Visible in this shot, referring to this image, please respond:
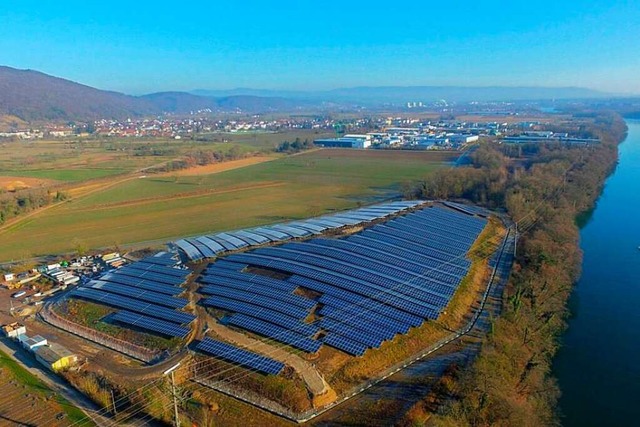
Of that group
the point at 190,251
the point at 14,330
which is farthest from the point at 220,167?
the point at 14,330

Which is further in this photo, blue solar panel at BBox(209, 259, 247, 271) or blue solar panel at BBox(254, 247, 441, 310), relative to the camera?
blue solar panel at BBox(209, 259, 247, 271)

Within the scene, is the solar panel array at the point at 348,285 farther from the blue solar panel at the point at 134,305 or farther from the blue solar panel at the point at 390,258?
the blue solar panel at the point at 134,305

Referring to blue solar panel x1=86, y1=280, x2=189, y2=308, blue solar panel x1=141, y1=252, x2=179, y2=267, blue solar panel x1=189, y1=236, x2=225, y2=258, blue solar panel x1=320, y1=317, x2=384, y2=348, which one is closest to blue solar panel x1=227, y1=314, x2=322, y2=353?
blue solar panel x1=320, y1=317, x2=384, y2=348

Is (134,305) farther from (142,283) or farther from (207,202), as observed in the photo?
(207,202)

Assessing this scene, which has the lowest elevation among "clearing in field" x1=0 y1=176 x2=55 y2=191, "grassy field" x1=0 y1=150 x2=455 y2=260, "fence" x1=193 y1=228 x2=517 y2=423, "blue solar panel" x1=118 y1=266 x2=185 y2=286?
"grassy field" x1=0 y1=150 x2=455 y2=260

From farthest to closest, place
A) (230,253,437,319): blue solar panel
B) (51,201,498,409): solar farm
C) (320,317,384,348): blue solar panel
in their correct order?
1. (230,253,437,319): blue solar panel
2. (320,317,384,348): blue solar panel
3. (51,201,498,409): solar farm

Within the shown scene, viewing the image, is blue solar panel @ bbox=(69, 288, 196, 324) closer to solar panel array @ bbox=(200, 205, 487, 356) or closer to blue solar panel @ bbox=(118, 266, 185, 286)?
solar panel array @ bbox=(200, 205, 487, 356)

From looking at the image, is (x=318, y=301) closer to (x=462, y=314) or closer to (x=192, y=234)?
(x=462, y=314)

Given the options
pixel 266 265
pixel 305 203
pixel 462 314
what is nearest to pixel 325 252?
pixel 266 265
